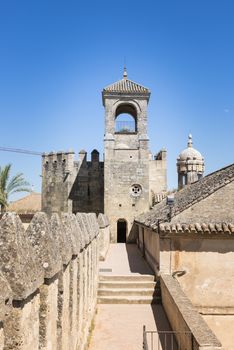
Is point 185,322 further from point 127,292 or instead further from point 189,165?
point 189,165

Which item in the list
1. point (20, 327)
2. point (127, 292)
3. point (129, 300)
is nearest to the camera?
point (20, 327)

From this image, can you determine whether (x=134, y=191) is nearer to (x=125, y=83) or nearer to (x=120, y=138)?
(x=120, y=138)

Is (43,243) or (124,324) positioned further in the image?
(124,324)

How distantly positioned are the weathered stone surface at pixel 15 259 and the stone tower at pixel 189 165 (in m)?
27.5

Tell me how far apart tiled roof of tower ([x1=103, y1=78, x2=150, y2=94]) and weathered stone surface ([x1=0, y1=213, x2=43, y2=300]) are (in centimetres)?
3033

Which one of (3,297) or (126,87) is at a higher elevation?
(126,87)

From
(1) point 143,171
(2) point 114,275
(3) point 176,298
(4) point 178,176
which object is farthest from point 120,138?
(3) point 176,298

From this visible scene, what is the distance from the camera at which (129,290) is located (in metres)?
12.9

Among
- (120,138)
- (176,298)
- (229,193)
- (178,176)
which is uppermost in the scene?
(120,138)

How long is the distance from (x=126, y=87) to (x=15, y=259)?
3148 cm

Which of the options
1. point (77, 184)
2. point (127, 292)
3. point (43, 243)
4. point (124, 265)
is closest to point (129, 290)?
point (127, 292)

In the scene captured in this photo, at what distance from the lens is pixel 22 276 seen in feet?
10.3

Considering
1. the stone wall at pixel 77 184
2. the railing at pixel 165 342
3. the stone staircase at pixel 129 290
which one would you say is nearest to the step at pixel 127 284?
the stone staircase at pixel 129 290

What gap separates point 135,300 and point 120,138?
856 inches
